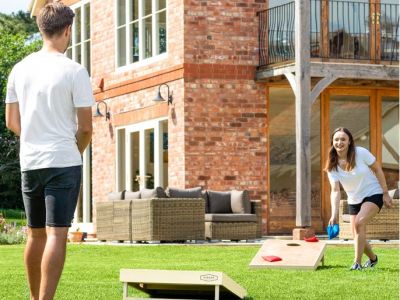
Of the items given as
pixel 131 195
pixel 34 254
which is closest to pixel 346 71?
pixel 131 195

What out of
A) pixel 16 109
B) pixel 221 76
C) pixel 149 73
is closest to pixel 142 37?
pixel 149 73

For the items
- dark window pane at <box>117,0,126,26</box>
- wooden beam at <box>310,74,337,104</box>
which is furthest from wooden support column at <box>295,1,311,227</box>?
dark window pane at <box>117,0,126,26</box>

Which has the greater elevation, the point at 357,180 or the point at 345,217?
the point at 357,180

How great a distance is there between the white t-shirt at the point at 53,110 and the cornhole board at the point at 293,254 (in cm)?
478

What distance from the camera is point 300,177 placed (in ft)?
56.6

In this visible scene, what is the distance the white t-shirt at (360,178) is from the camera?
1009cm

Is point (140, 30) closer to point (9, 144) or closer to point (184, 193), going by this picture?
point (184, 193)

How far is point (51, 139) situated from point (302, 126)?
38.4 feet

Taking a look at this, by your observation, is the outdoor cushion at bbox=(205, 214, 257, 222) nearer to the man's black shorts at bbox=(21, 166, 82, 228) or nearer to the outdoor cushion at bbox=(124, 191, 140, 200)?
the outdoor cushion at bbox=(124, 191, 140, 200)

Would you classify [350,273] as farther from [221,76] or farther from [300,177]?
[221,76]

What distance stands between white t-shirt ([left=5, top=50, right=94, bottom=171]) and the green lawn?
2.10 metres

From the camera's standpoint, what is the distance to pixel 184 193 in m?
18.1

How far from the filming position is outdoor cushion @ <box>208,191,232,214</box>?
60.3ft

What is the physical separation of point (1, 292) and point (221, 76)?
1156cm
